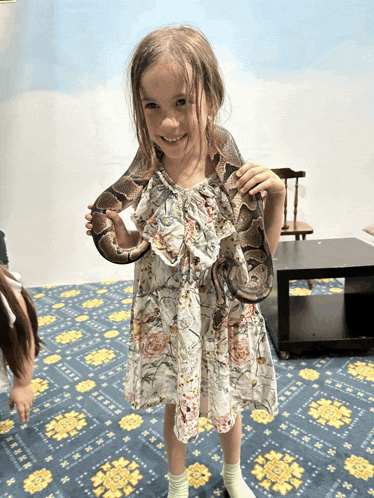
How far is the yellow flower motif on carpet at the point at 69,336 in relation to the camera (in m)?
2.24

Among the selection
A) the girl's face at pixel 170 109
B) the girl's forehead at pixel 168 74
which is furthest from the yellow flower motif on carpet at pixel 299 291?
the girl's forehead at pixel 168 74

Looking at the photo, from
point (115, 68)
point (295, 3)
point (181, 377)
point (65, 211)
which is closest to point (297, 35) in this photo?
point (295, 3)

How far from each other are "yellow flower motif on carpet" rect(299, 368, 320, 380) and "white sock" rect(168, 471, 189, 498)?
93 cm

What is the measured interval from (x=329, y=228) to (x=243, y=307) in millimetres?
2691

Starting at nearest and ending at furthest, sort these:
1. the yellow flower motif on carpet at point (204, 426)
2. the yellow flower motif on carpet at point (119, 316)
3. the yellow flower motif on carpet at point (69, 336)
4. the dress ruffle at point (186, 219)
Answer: the dress ruffle at point (186, 219) < the yellow flower motif on carpet at point (204, 426) < the yellow flower motif on carpet at point (69, 336) < the yellow flower motif on carpet at point (119, 316)

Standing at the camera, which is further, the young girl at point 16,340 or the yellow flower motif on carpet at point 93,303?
the yellow flower motif on carpet at point 93,303

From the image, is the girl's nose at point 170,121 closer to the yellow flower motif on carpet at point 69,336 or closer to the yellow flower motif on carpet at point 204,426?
the yellow flower motif on carpet at point 204,426

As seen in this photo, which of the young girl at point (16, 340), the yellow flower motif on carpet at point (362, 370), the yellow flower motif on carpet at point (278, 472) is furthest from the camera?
the yellow flower motif on carpet at point (362, 370)

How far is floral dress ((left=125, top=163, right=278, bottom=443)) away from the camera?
82 centimetres

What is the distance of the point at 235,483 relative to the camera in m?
1.10

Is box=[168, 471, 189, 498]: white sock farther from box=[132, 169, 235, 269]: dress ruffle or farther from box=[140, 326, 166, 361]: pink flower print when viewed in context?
box=[132, 169, 235, 269]: dress ruffle

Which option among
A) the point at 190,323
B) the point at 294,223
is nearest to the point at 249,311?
the point at 190,323

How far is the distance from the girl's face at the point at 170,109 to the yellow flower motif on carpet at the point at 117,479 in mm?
1162

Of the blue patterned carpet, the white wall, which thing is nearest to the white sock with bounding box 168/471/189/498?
the blue patterned carpet
